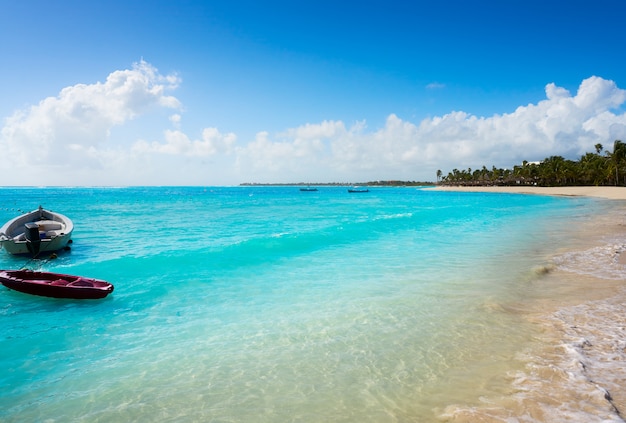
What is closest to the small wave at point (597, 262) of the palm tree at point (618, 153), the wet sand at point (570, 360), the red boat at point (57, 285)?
the wet sand at point (570, 360)

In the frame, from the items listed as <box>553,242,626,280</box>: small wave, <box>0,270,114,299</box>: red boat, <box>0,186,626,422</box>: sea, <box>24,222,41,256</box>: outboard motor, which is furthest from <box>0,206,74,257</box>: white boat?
<box>553,242,626,280</box>: small wave

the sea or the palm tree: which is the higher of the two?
the palm tree

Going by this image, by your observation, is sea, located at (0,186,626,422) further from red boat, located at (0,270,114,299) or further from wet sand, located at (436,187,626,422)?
red boat, located at (0,270,114,299)

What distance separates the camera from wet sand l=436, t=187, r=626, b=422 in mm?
5234

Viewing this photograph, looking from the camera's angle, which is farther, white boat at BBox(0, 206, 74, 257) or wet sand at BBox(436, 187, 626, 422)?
white boat at BBox(0, 206, 74, 257)

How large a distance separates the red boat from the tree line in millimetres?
110724

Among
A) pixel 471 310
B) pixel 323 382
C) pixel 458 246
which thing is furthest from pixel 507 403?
pixel 458 246

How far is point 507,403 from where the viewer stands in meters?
5.50

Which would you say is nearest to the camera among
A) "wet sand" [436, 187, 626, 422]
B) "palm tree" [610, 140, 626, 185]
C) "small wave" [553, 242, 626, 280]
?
"wet sand" [436, 187, 626, 422]

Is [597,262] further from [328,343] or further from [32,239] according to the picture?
[32,239]

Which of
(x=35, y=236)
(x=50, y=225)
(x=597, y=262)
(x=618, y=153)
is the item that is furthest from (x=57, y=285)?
(x=618, y=153)

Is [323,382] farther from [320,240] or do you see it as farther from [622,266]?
[320,240]

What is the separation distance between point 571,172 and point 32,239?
136 metres

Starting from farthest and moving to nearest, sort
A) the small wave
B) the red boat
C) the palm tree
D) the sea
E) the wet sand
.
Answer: the palm tree
the small wave
the red boat
the sea
the wet sand
